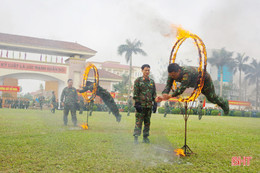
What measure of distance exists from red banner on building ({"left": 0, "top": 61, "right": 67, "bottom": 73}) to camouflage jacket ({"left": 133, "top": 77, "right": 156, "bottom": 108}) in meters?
27.5

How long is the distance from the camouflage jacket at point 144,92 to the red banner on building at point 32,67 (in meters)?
27.5

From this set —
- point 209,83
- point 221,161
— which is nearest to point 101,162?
point 221,161

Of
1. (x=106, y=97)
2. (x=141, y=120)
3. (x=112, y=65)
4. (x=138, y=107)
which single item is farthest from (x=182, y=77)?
(x=112, y=65)

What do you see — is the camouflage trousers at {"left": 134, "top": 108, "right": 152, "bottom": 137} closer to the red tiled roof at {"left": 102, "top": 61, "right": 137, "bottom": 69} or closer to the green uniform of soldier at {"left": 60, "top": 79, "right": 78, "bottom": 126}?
the green uniform of soldier at {"left": 60, "top": 79, "right": 78, "bottom": 126}

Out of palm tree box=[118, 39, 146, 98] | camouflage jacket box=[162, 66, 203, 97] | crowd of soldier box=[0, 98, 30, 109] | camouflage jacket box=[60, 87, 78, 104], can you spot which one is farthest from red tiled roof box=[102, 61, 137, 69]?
camouflage jacket box=[162, 66, 203, 97]

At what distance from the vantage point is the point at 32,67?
30.8m

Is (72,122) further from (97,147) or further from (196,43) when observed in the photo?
(196,43)

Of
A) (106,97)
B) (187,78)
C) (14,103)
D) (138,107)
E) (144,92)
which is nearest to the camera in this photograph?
(187,78)

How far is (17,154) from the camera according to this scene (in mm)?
4895

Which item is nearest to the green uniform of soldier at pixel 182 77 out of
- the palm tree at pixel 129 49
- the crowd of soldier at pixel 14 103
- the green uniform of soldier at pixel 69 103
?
the green uniform of soldier at pixel 69 103

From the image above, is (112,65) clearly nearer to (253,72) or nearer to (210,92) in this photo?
(253,72)

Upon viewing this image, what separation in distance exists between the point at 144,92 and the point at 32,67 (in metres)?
27.7

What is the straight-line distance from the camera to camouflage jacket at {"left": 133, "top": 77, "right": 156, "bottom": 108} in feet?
21.1

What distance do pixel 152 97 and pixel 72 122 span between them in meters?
5.20
